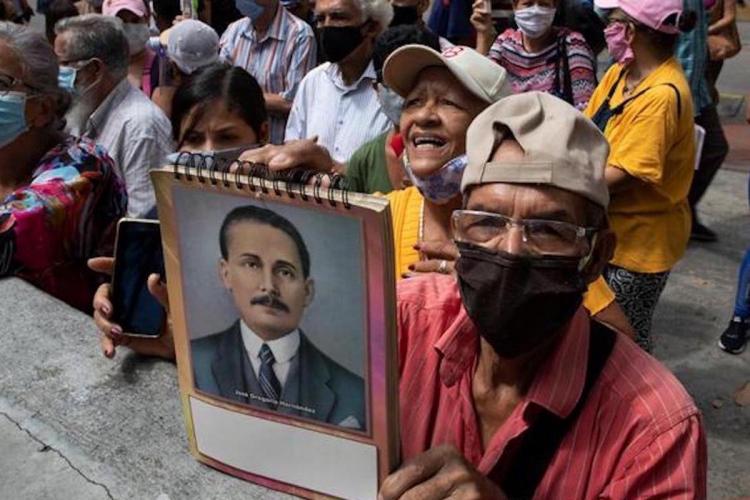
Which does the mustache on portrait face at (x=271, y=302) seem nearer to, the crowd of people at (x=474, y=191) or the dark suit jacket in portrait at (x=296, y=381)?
the dark suit jacket in portrait at (x=296, y=381)

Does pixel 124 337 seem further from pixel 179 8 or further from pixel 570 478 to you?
pixel 179 8

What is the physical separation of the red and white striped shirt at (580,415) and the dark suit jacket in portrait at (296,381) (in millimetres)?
279

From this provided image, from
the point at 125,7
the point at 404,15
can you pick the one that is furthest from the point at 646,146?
the point at 125,7

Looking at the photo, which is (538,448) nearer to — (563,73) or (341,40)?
(341,40)

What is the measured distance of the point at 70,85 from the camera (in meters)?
2.88

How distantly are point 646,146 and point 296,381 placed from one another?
225cm

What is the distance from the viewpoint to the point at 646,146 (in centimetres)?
309

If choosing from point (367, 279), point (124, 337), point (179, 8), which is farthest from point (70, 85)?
point (179, 8)

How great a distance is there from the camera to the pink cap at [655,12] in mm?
3168

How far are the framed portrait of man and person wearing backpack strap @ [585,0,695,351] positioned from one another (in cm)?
211

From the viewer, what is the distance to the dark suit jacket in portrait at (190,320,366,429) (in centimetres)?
114

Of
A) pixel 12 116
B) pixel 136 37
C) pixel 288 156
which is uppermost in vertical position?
pixel 288 156

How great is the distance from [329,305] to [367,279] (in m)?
0.07

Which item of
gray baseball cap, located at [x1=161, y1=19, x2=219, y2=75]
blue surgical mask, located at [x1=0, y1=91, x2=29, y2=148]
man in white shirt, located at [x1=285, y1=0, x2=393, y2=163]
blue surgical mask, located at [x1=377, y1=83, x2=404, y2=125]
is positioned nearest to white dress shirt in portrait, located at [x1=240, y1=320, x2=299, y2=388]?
blue surgical mask, located at [x1=0, y1=91, x2=29, y2=148]
